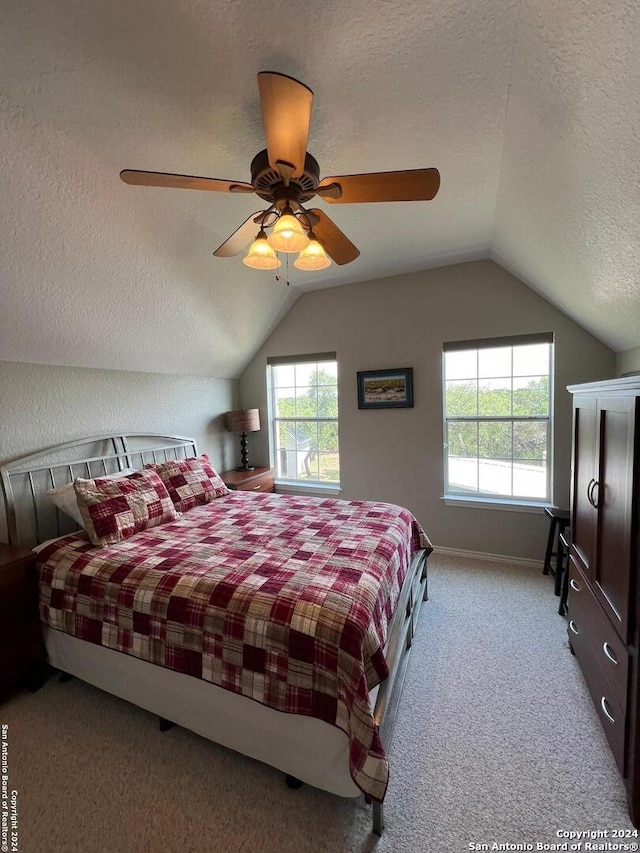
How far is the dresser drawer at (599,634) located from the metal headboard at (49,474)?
127 inches

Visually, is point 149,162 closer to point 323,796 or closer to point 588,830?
point 323,796

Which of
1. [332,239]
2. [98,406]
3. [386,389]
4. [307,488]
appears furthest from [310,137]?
[307,488]

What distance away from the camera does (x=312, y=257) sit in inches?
68.7

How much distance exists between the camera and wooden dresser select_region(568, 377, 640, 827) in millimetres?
1306

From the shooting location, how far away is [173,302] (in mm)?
2811

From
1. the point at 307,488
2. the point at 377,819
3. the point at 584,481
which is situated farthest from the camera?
the point at 307,488

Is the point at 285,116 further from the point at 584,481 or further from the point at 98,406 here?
the point at 98,406

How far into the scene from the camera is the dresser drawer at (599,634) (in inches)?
54.7

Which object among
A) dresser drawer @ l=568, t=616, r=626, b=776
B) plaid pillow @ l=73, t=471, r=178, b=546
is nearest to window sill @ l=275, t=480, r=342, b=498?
plaid pillow @ l=73, t=471, r=178, b=546

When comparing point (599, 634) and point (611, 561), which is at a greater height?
point (611, 561)

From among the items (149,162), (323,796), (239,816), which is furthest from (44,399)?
(323,796)

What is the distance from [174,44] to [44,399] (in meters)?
2.22

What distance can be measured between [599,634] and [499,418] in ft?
6.60

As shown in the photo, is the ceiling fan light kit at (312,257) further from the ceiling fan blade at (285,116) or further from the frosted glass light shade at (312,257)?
the ceiling fan blade at (285,116)
